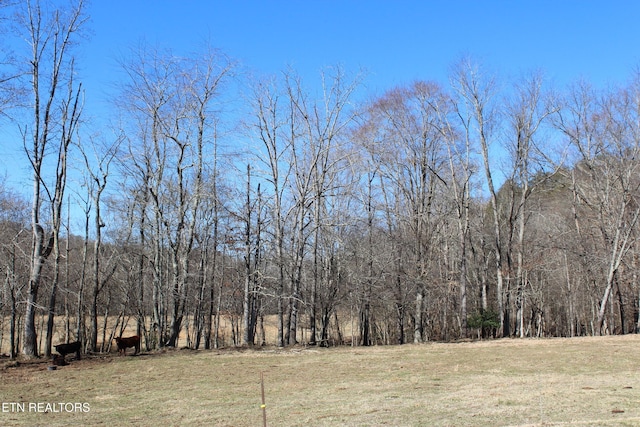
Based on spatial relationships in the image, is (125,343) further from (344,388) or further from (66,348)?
(344,388)

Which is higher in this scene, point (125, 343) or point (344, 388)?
point (125, 343)

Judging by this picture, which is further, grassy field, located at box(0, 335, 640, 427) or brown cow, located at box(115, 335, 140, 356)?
brown cow, located at box(115, 335, 140, 356)

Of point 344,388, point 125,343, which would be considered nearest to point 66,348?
point 125,343

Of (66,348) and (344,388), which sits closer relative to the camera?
(344,388)

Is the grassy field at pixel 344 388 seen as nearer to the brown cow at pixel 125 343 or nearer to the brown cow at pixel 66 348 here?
the brown cow at pixel 125 343

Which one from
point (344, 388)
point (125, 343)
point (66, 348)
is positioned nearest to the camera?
point (344, 388)

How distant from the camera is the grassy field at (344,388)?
25.0ft

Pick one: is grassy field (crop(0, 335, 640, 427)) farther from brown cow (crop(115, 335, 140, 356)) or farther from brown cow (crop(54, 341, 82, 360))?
brown cow (crop(54, 341, 82, 360))

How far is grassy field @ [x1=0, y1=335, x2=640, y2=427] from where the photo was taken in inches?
299

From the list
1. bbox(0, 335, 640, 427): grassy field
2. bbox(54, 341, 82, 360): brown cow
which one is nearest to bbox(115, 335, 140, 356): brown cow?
bbox(0, 335, 640, 427): grassy field

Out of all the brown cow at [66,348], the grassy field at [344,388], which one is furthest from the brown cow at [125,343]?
the brown cow at [66,348]

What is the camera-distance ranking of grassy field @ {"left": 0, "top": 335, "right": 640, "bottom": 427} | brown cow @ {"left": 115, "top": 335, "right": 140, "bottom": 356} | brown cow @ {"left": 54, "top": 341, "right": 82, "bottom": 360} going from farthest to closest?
brown cow @ {"left": 115, "top": 335, "right": 140, "bottom": 356} < brown cow @ {"left": 54, "top": 341, "right": 82, "bottom": 360} < grassy field @ {"left": 0, "top": 335, "right": 640, "bottom": 427}

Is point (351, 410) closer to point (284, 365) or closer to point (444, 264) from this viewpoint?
point (284, 365)

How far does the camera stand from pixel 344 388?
34.6 ft
